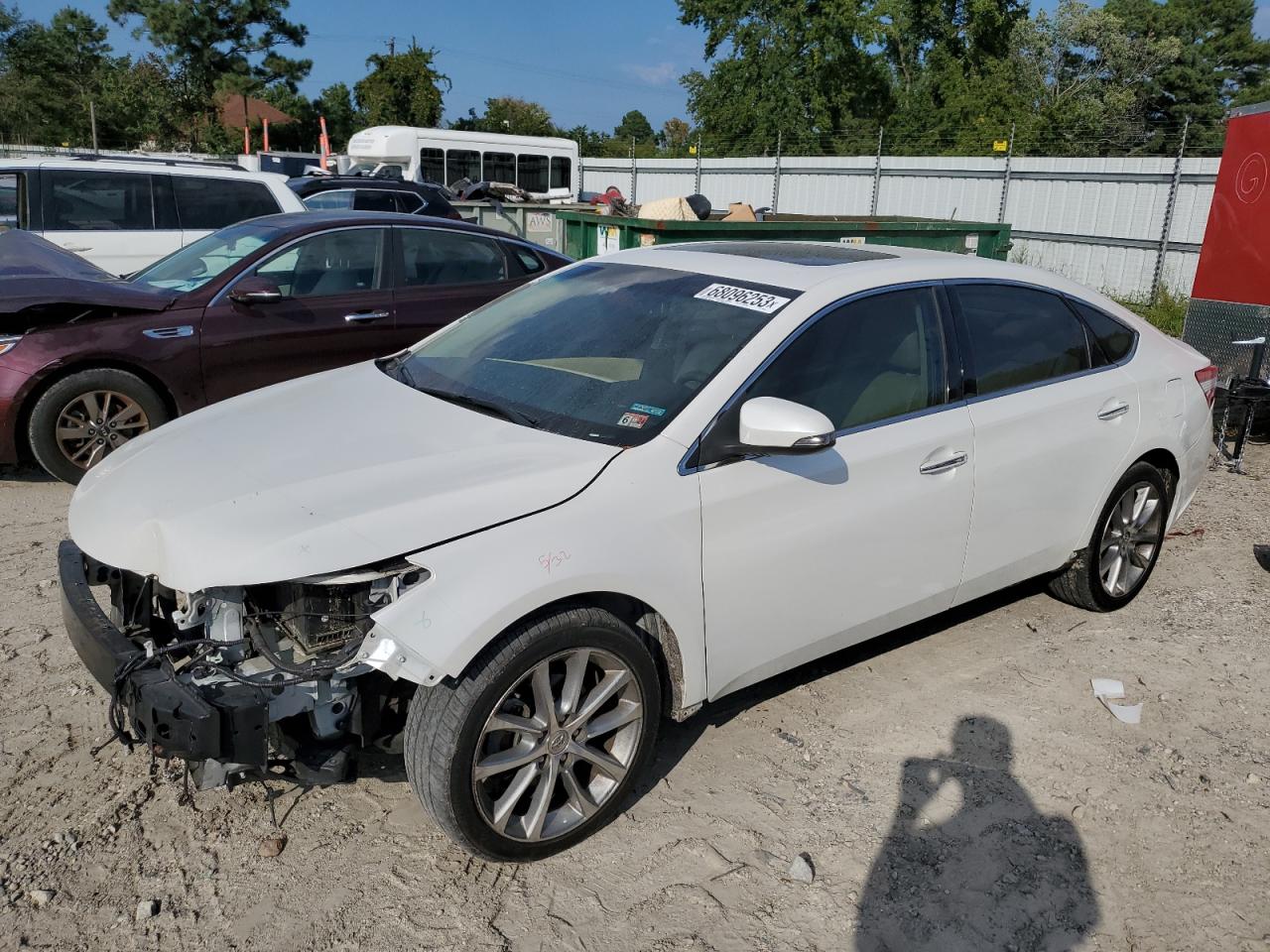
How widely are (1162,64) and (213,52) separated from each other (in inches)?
1846

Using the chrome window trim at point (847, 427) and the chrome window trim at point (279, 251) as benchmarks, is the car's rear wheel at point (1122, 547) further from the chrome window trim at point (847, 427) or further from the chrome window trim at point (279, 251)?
the chrome window trim at point (279, 251)

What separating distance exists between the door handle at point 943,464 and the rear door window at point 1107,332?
3.94 feet

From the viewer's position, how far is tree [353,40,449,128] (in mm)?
46375

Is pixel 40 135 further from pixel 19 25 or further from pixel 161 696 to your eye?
pixel 161 696

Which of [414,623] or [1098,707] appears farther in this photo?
[1098,707]

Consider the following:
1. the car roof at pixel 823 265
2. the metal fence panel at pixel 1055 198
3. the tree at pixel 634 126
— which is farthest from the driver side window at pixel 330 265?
the tree at pixel 634 126

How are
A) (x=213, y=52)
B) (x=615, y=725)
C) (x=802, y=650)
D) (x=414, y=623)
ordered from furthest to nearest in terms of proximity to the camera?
(x=213, y=52)
(x=802, y=650)
(x=615, y=725)
(x=414, y=623)

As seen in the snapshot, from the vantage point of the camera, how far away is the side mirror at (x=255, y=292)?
630cm

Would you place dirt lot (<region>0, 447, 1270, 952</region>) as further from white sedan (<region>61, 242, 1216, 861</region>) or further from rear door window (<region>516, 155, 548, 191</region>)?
rear door window (<region>516, 155, 548, 191</region>)

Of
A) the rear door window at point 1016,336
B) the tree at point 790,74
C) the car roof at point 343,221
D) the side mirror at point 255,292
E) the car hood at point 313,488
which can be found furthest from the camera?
the tree at point 790,74

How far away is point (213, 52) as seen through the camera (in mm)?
53812

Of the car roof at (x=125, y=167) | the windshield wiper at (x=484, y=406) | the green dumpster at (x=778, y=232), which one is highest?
the car roof at (x=125, y=167)

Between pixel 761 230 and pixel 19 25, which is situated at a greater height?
pixel 19 25

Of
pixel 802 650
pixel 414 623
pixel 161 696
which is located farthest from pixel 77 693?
pixel 802 650
